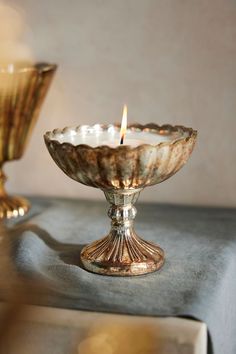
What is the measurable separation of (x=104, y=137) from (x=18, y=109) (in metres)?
0.16

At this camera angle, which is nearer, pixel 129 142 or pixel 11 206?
pixel 129 142

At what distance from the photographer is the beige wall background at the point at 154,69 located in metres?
0.86

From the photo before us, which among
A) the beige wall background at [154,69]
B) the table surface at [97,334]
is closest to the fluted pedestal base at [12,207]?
the beige wall background at [154,69]

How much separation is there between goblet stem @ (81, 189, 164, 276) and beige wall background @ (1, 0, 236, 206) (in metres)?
0.24

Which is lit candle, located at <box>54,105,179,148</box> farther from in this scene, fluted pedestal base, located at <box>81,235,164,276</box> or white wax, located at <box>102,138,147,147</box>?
fluted pedestal base, located at <box>81,235,164,276</box>

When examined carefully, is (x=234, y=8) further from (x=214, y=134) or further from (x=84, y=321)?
(x=84, y=321)

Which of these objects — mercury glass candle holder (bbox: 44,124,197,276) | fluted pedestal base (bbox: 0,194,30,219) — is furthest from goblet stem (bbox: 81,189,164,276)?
fluted pedestal base (bbox: 0,194,30,219)

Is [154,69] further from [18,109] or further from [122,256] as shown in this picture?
[122,256]

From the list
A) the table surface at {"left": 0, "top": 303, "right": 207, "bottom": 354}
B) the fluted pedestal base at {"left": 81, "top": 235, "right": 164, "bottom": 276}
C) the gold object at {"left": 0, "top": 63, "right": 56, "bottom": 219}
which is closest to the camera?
the table surface at {"left": 0, "top": 303, "right": 207, "bottom": 354}

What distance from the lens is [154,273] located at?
2.14ft

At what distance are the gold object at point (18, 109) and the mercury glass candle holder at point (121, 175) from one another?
0.14 m

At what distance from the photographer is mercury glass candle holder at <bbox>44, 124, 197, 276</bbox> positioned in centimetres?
61

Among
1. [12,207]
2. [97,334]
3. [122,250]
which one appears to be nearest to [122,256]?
[122,250]

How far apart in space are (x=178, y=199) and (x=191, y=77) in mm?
185
